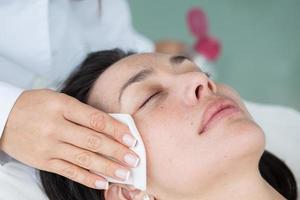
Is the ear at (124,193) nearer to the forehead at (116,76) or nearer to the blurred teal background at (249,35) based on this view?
the forehead at (116,76)

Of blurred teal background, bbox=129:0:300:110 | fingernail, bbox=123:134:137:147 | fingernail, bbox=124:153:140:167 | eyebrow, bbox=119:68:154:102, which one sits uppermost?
eyebrow, bbox=119:68:154:102

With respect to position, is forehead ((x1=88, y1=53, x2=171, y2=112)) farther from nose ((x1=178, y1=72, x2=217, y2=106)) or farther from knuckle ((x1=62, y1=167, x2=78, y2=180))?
knuckle ((x1=62, y1=167, x2=78, y2=180))

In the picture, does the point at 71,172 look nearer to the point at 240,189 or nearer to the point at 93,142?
the point at 93,142

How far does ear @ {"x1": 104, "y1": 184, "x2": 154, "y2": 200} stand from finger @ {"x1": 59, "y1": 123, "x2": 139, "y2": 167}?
17 cm

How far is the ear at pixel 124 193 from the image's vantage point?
119 centimetres

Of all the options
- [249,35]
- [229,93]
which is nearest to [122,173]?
[229,93]

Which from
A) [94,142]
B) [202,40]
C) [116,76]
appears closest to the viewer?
[94,142]

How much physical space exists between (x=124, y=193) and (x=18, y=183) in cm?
29

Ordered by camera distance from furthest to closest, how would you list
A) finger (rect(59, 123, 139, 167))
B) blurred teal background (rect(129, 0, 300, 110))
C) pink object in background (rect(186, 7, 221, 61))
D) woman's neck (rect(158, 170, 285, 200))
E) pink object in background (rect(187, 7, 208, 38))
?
1. blurred teal background (rect(129, 0, 300, 110))
2. pink object in background (rect(187, 7, 208, 38))
3. pink object in background (rect(186, 7, 221, 61))
4. woman's neck (rect(158, 170, 285, 200))
5. finger (rect(59, 123, 139, 167))

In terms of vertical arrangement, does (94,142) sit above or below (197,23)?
above

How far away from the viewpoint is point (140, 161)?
3.59 feet

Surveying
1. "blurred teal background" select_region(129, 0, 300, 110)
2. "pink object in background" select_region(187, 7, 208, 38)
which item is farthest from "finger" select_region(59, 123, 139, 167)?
"blurred teal background" select_region(129, 0, 300, 110)

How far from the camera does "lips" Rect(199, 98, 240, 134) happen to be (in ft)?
3.62

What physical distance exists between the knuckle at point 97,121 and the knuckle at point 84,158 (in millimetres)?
59
